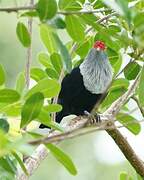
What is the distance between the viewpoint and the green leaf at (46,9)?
1.33 meters

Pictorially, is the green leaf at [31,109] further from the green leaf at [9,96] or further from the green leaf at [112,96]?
the green leaf at [112,96]

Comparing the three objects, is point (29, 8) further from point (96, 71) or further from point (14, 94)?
point (96, 71)

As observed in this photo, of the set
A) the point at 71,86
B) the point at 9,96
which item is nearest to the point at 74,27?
the point at 9,96

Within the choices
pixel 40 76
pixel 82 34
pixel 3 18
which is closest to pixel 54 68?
Answer: pixel 40 76

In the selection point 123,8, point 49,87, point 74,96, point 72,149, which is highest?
point 123,8

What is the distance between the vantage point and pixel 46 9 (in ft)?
4.40

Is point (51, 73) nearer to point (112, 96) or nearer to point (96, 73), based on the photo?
point (112, 96)

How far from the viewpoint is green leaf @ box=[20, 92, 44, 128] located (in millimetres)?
1457

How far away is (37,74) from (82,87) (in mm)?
1038

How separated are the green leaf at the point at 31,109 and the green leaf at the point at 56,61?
78 cm

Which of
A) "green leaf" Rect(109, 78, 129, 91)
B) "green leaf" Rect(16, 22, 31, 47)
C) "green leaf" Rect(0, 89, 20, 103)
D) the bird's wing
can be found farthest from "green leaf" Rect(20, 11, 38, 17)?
the bird's wing

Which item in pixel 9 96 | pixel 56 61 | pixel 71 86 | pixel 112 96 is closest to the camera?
pixel 9 96

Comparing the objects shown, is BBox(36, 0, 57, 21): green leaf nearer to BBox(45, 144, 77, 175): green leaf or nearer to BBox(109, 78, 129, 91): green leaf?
BBox(45, 144, 77, 175): green leaf

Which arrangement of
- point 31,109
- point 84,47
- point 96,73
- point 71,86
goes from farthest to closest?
point 96,73 → point 71,86 → point 84,47 → point 31,109
